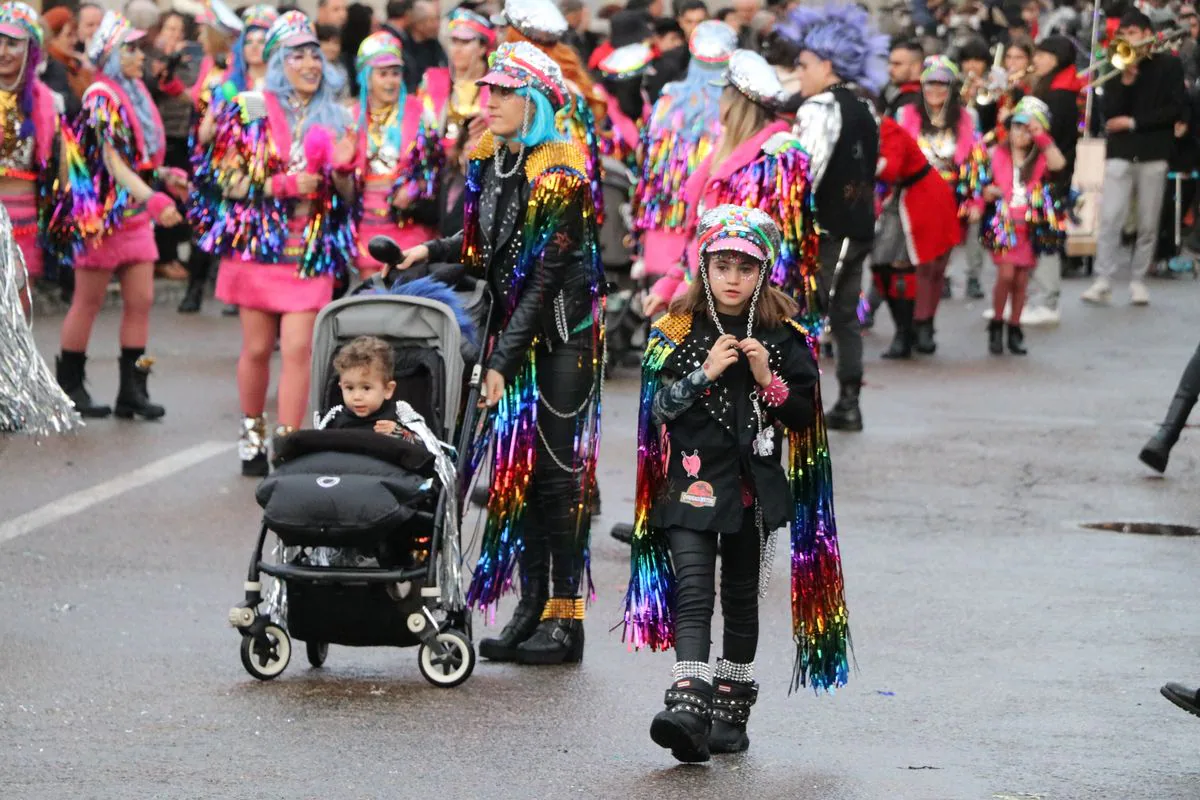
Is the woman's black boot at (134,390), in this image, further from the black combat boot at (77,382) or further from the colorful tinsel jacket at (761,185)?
the colorful tinsel jacket at (761,185)

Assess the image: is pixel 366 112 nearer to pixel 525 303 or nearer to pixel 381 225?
pixel 381 225

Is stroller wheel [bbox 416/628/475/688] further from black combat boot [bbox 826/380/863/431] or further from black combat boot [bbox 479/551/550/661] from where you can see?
black combat boot [bbox 826/380/863/431]

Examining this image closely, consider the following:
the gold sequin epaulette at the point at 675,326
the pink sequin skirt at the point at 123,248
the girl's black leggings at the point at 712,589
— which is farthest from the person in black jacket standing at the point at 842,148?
the girl's black leggings at the point at 712,589

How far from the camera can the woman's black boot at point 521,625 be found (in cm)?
719

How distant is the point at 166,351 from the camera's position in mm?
14852

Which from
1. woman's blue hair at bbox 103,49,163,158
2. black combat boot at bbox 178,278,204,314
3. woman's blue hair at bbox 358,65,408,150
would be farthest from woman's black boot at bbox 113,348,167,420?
black combat boot at bbox 178,278,204,314

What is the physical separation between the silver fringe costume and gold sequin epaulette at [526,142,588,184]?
6.34 ft

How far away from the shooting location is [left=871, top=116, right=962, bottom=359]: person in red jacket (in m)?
14.6

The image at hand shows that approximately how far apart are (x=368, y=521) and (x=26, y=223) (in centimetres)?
448

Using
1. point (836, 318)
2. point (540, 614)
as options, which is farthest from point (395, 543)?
point (836, 318)

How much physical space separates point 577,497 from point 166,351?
807 cm

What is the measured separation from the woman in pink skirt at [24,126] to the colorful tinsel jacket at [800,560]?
4735mm

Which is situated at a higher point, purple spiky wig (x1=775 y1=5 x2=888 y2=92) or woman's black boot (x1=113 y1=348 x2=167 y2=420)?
purple spiky wig (x1=775 y1=5 x2=888 y2=92)

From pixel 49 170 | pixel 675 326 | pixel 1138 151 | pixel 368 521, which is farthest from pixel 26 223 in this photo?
pixel 1138 151
